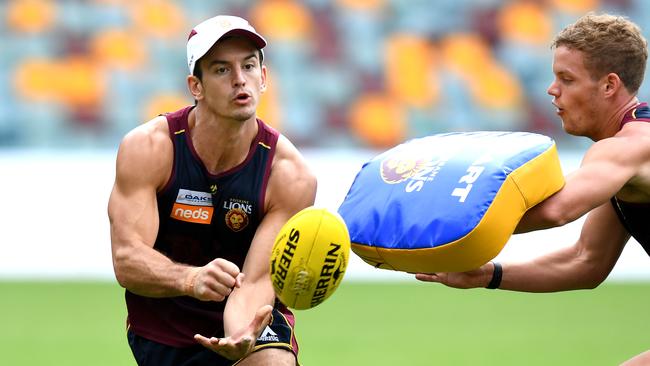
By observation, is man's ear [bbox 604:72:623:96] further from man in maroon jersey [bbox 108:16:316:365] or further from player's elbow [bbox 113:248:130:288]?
player's elbow [bbox 113:248:130:288]

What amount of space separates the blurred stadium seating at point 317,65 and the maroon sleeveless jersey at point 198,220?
32.9 ft

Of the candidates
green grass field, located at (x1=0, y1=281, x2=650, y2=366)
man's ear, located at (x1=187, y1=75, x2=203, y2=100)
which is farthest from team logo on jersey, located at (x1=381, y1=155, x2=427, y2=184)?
green grass field, located at (x1=0, y1=281, x2=650, y2=366)

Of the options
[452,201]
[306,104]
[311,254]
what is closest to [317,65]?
[306,104]

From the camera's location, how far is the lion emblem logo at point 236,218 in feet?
19.9

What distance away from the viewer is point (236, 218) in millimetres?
6062

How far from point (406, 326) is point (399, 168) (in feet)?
20.5

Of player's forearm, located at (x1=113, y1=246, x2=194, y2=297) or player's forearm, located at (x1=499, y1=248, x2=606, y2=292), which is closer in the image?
player's forearm, located at (x1=113, y1=246, x2=194, y2=297)

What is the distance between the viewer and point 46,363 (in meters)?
9.64

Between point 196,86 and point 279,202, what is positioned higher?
point 196,86

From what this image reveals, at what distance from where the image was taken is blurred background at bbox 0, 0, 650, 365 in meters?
13.5

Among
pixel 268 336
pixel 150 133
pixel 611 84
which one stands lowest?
pixel 268 336

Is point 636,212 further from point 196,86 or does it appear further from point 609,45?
point 196,86

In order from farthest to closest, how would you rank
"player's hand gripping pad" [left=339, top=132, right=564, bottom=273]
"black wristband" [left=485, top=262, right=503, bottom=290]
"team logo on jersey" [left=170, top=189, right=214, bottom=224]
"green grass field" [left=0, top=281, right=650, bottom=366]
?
"green grass field" [left=0, top=281, right=650, bottom=366] → "team logo on jersey" [left=170, top=189, right=214, bottom=224] → "black wristband" [left=485, top=262, right=503, bottom=290] → "player's hand gripping pad" [left=339, top=132, right=564, bottom=273]

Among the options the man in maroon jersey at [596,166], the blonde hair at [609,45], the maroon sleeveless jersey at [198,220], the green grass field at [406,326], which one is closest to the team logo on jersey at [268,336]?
the maroon sleeveless jersey at [198,220]
